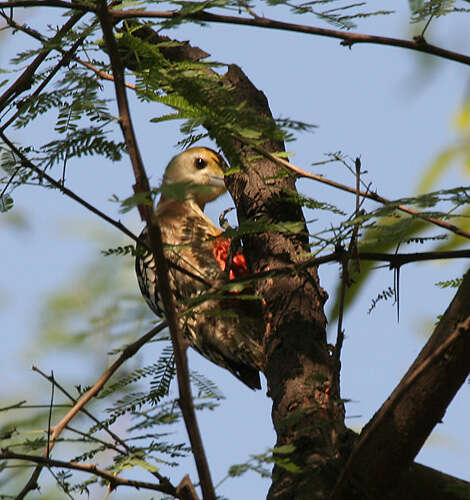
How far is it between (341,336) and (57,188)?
0.91 meters

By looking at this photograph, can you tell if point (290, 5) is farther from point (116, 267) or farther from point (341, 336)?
point (116, 267)

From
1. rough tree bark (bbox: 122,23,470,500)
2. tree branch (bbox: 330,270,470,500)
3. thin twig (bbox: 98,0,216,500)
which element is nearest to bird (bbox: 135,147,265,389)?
rough tree bark (bbox: 122,23,470,500)

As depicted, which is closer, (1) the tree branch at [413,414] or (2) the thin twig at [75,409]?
(1) the tree branch at [413,414]

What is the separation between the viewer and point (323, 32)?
2.34 metres

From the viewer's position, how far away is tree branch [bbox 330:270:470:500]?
1979mm

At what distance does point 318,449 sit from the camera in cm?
239

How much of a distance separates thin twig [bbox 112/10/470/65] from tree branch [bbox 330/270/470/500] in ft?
2.29

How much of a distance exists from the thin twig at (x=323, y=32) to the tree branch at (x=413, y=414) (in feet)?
2.29

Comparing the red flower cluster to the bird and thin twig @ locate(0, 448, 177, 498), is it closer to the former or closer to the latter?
the bird

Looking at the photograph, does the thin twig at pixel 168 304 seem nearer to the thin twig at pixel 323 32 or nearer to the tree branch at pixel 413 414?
the tree branch at pixel 413 414

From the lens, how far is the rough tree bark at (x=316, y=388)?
2.01 m

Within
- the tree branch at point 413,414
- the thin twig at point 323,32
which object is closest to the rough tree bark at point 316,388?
the tree branch at point 413,414

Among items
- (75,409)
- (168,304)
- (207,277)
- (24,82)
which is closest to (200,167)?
(207,277)

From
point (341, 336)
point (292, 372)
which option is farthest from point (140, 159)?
A: point (292, 372)
